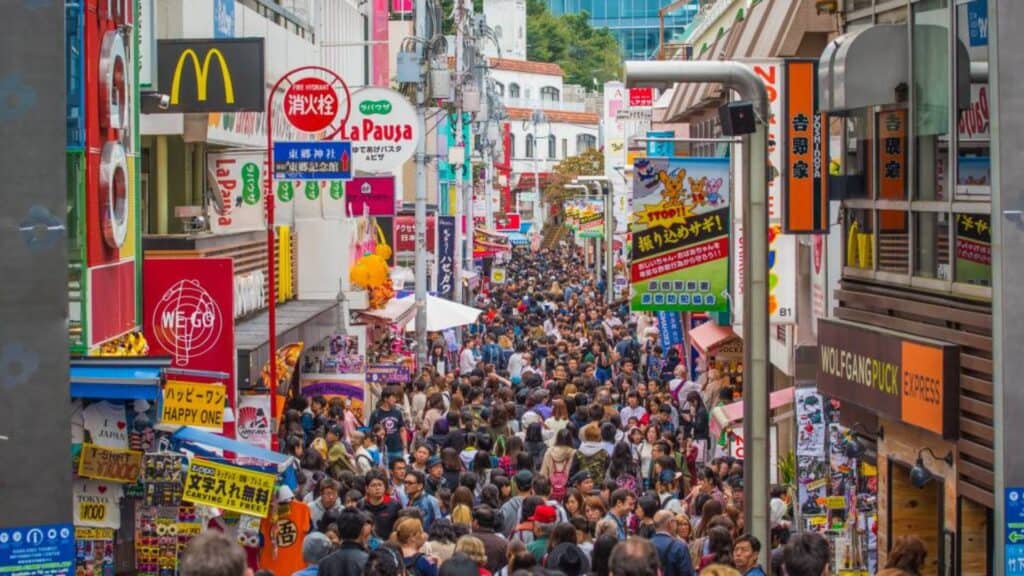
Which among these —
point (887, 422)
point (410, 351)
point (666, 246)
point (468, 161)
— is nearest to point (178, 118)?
point (666, 246)

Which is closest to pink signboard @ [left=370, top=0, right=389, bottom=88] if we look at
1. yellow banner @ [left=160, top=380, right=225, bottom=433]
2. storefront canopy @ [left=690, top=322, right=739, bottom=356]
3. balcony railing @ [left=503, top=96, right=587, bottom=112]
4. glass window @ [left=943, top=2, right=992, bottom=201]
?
storefront canopy @ [left=690, top=322, right=739, bottom=356]

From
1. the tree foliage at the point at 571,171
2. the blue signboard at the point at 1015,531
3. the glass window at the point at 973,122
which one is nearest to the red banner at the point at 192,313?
the glass window at the point at 973,122

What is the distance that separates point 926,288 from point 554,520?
326cm

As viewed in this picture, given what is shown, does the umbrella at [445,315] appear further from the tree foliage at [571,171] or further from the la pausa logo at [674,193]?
the tree foliage at [571,171]

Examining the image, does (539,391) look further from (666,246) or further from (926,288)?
(926,288)

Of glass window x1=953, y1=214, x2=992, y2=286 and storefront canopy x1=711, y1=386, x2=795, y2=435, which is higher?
glass window x1=953, y1=214, x2=992, y2=286

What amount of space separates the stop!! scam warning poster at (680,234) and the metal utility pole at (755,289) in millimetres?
6969

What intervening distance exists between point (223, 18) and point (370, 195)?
9.66m

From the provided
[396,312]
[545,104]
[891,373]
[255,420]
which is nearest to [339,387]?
[255,420]

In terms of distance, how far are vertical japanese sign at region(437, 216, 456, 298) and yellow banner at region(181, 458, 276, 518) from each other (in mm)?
30456

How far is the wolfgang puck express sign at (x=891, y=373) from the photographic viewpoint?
11.7m

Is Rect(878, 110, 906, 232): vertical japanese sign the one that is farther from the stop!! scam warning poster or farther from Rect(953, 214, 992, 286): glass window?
the stop!! scam warning poster

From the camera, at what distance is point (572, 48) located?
138 m

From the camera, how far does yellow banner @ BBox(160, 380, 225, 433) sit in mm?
12859
